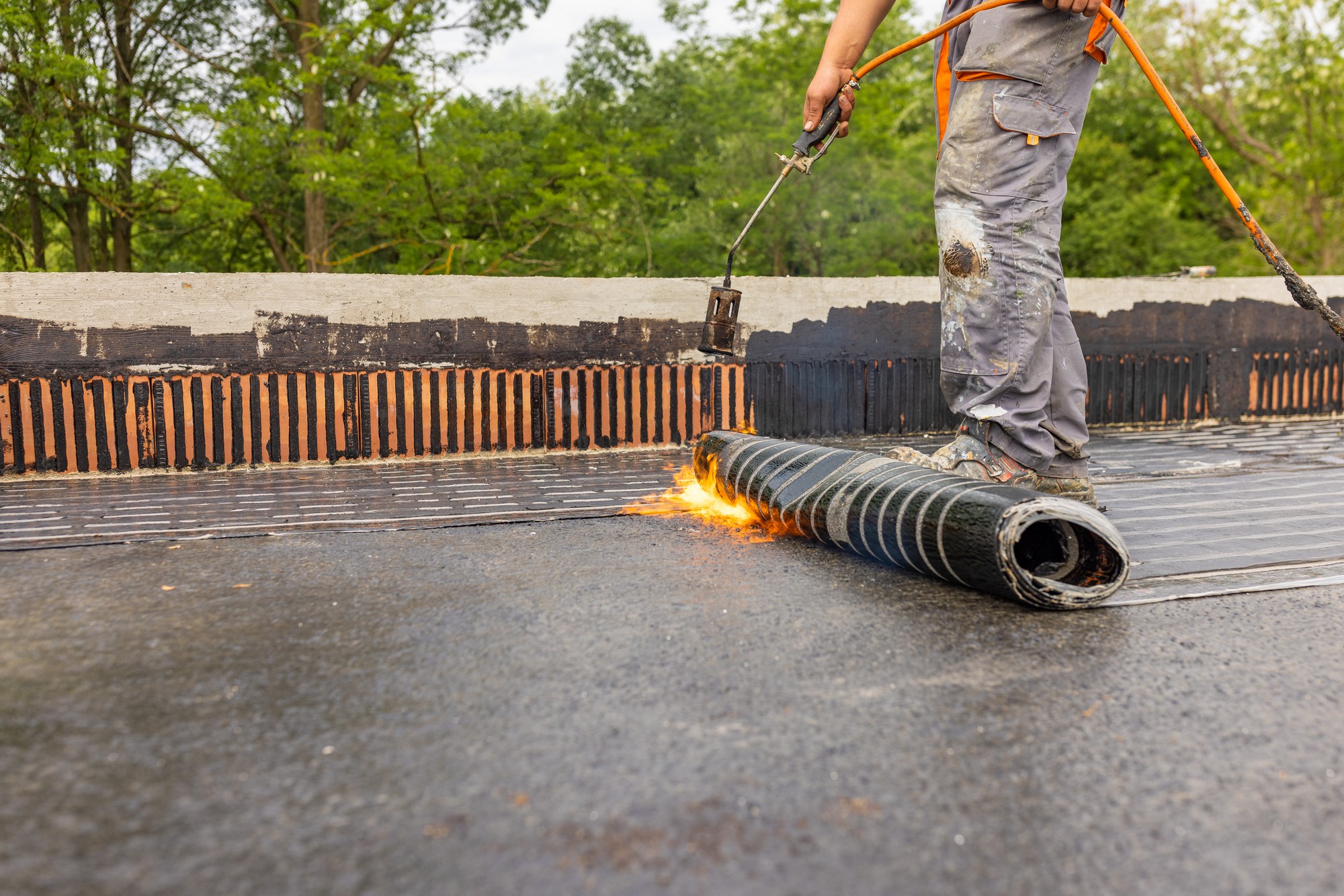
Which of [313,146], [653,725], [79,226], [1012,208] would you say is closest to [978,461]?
[1012,208]

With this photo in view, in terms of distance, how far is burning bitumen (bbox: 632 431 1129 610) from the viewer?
94.9 inches

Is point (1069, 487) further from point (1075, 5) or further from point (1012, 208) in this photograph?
point (1075, 5)

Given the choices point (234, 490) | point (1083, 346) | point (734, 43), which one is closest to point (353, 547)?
point (234, 490)

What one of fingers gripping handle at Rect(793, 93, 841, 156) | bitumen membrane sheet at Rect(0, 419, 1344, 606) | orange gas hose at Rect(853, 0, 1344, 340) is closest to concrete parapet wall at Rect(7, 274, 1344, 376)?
bitumen membrane sheet at Rect(0, 419, 1344, 606)

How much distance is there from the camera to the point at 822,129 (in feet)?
12.9

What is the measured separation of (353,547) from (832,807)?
2.27 metres

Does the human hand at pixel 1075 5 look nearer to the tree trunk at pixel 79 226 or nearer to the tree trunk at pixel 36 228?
the tree trunk at pixel 36 228

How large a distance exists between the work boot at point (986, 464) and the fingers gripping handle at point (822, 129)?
126 centimetres

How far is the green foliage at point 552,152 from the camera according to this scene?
15484mm

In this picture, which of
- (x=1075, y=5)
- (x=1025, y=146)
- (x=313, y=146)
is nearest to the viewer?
(x=1075, y=5)

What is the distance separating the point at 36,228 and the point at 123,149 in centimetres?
228

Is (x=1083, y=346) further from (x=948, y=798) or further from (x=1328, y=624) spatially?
(x=948, y=798)

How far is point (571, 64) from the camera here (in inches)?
973

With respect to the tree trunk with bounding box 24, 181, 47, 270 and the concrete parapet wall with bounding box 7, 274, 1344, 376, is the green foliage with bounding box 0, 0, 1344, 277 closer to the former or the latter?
the tree trunk with bounding box 24, 181, 47, 270
